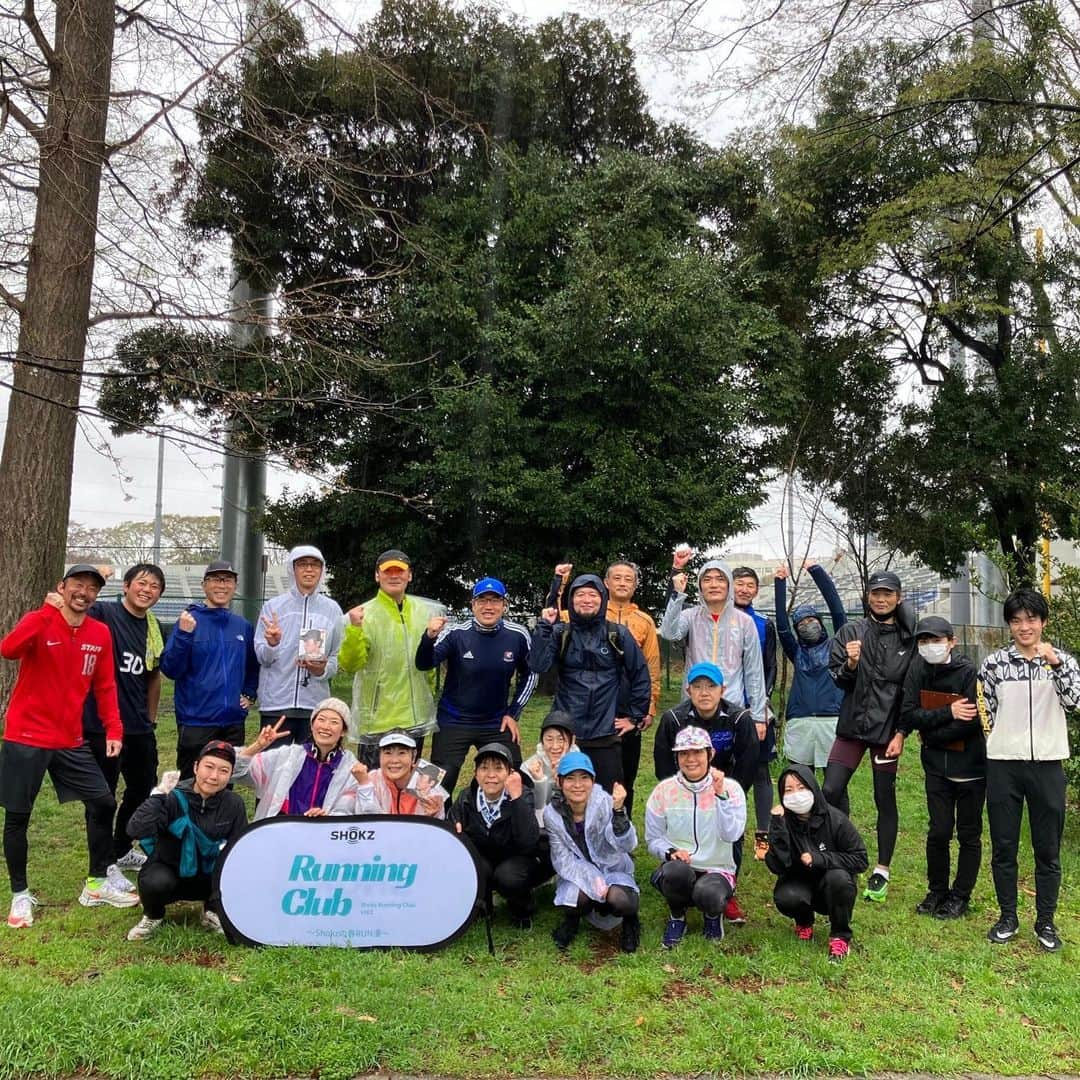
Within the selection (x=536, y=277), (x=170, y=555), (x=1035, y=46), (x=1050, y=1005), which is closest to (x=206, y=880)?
(x=1050, y=1005)

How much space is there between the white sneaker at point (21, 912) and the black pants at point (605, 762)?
10.3 feet

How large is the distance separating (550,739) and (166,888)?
7.02 ft

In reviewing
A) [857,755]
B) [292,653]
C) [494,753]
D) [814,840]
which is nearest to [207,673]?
[292,653]

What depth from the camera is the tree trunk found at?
941 centimetres

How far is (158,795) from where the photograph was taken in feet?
15.1

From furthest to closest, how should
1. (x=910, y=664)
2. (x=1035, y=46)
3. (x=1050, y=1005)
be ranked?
Result: (x=1035, y=46) < (x=910, y=664) < (x=1050, y=1005)

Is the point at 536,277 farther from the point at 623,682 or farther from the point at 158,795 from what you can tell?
the point at 158,795

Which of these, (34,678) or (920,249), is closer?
(34,678)

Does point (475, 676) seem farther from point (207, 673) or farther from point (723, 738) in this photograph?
point (207, 673)

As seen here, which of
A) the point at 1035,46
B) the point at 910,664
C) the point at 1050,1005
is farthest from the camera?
the point at 1035,46

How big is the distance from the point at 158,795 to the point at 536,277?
11367 mm

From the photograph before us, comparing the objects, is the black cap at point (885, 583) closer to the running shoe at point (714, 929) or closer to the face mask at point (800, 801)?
the face mask at point (800, 801)

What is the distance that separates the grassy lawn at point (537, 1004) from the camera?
3436 mm

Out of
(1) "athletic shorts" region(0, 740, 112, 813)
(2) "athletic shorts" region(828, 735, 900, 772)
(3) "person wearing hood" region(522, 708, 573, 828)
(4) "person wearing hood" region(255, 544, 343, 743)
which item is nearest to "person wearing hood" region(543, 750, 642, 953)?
(3) "person wearing hood" region(522, 708, 573, 828)
